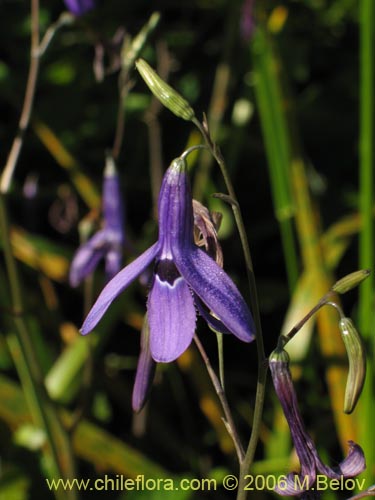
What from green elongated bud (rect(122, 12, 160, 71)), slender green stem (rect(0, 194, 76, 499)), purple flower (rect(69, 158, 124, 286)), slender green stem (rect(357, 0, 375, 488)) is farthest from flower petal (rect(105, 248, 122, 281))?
slender green stem (rect(357, 0, 375, 488))

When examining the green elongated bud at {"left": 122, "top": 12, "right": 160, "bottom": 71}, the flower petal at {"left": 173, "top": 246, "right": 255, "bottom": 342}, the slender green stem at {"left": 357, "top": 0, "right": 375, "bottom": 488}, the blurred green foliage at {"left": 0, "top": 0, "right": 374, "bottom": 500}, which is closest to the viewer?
the flower petal at {"left": 173, "top": 246, "right": 255, "bottom": 342}

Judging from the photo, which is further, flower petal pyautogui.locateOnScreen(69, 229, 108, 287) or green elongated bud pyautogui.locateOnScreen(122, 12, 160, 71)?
flower petal pyautogui.locateOnScreen(69, 229, 108, 287)

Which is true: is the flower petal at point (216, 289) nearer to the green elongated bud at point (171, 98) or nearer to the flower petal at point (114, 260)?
the green elongated bud at point (171, 98)

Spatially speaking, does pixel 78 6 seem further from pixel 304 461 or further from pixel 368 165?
pixel 304 461

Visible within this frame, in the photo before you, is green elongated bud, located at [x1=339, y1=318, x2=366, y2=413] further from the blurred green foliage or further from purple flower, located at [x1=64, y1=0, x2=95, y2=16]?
purple flower, located at [x1=64, y1=0, x2=95, y2=16]

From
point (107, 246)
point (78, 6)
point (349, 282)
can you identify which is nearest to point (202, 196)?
point (107, 246)

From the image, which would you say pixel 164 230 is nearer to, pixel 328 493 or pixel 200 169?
pixel 328 493

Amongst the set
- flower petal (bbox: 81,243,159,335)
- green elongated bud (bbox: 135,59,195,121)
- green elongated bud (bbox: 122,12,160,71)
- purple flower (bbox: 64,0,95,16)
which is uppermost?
purple flower (bbox: 64,0,95,16)

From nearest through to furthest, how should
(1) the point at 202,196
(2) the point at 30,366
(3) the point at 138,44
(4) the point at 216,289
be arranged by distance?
1. (4) the point at 216,289
2. (3) the point at 138,44
3. (2) the point at 30,366
4. (1) the point at 202,196
